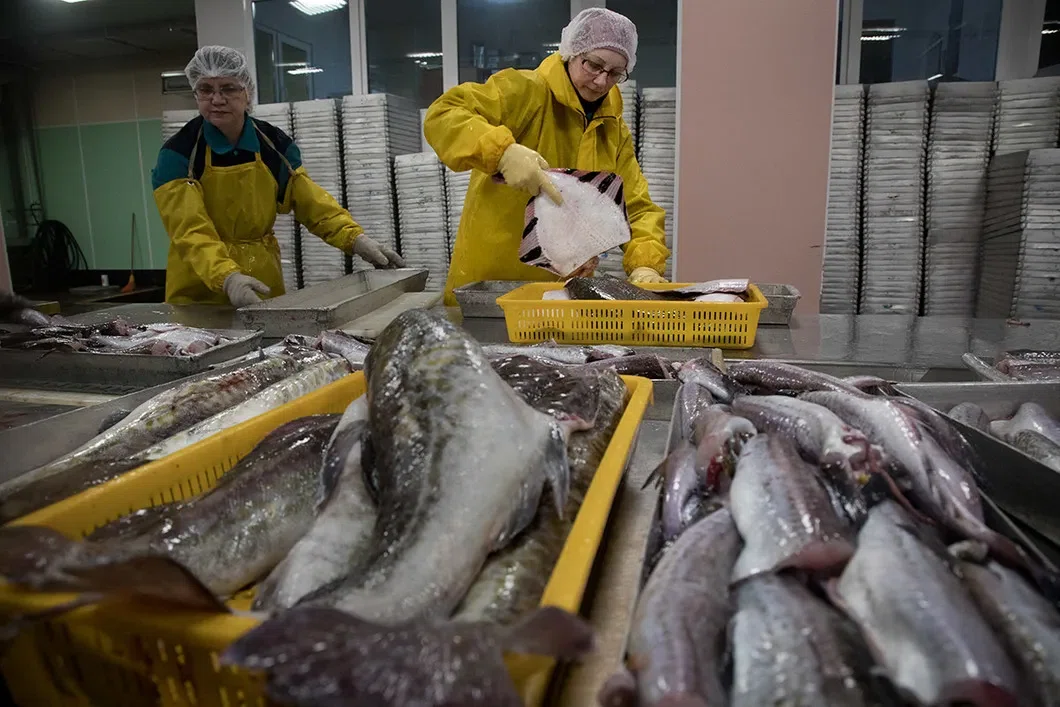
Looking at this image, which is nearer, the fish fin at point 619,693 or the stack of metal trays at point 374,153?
the fish fin at point 619,693

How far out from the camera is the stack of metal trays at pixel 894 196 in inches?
218

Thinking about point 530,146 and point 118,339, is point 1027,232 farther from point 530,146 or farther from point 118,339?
point 118,339

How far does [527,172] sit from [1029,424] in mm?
2349

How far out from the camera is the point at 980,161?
5543 millimetres

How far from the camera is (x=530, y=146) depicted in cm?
430

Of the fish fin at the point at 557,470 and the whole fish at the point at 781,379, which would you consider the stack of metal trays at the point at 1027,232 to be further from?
the fish fin at the point at 557,470

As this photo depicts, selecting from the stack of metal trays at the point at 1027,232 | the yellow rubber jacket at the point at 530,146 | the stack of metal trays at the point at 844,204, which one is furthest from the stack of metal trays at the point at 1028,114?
the yellow rubber jacket at the point at 530,146

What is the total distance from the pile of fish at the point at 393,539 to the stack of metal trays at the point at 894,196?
5.16m

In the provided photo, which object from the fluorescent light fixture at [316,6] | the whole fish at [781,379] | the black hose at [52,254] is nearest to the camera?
Result: the whole fish at [781,379]

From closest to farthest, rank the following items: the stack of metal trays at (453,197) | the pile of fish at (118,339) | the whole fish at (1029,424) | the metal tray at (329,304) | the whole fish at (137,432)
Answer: the whole fish at (137,432)
the whole fish at (1029,424)
the pile of fish at (118,339)
the metal tray at (329,304)
the stack of metal trays at (453,197)

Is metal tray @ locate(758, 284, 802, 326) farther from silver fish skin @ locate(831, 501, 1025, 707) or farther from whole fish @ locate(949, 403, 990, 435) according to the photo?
silver fish skin @ locate(831, 501, 1025, 707)

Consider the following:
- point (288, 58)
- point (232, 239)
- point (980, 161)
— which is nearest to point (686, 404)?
point (232, 239)

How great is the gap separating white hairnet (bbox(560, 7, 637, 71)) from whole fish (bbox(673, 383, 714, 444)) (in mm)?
2711

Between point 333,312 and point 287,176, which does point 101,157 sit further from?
point 333,312
